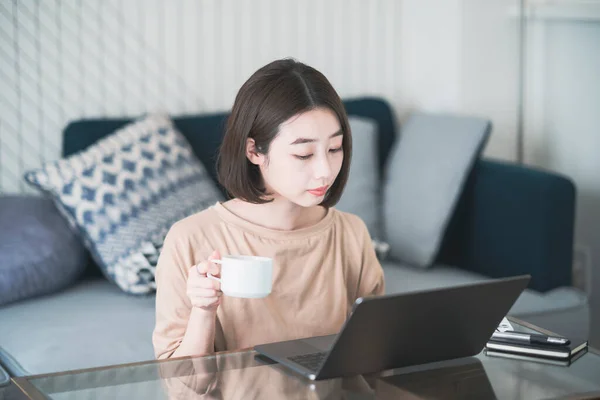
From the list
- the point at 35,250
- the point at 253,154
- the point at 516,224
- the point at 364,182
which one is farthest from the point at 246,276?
the point at 364,182

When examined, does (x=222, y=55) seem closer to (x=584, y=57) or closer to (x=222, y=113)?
(x=222, y=113)

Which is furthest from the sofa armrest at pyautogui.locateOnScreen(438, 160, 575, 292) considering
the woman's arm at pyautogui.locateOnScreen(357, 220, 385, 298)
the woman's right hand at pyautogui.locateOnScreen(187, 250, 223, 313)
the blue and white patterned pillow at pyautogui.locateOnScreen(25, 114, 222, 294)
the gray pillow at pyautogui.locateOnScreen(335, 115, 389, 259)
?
the woman's right hand at pyautogui.locateOnScreen(187, 250, 223, 313)

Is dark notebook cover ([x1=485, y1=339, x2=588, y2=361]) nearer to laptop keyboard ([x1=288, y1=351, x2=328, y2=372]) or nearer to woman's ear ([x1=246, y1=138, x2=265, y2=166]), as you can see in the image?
laptop keyboard ([x1=288, y1=351, x2=328, y2=372])

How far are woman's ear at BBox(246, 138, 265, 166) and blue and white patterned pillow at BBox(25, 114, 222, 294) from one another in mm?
883

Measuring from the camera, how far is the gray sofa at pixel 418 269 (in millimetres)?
2137

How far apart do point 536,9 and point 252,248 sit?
1.93 meters

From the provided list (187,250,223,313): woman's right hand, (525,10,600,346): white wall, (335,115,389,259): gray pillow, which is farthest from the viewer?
(525,10,600,346): white wall

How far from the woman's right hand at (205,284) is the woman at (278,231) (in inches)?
1.0

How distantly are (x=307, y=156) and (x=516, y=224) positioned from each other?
1340 millimetres

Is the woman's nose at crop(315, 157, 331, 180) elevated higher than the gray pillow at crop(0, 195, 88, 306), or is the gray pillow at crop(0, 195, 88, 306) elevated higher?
the woman's nose at crop(315, 157, 331, 180)

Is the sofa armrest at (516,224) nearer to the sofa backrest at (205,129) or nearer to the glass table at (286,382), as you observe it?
the sofa backrest at (205,129)

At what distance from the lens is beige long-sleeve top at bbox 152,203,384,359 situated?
1562 mm

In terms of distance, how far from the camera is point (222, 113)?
3031mm

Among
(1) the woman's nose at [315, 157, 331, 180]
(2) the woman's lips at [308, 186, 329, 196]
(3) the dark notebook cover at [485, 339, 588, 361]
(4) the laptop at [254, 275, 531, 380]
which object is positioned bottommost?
(3) the dark notebook cover at [485, 339, 588, 361]
